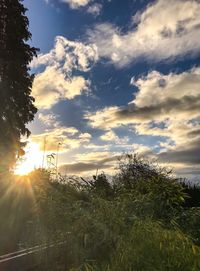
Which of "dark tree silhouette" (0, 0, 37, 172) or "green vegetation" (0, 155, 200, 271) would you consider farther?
"dark tree silhouette" (0, 0, 37, 172)

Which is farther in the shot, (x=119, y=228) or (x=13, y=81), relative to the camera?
(x=13, y=81)

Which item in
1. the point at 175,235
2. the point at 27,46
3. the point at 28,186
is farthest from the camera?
the point at 27,46

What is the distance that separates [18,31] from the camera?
26219mm

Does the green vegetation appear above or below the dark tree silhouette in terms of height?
below

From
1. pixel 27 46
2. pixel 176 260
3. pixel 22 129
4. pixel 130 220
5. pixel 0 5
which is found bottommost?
pixel 176 260

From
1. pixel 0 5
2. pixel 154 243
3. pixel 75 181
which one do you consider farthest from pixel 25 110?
pixel 154 243

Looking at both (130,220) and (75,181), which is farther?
(75,181)

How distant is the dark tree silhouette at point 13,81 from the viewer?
82.6 ft

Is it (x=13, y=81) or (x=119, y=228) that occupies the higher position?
(x=13, y=81)

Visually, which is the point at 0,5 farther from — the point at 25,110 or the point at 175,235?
the point at 175,235

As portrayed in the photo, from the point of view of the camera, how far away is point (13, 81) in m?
25.8

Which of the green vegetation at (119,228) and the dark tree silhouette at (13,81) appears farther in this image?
the dark tree silhouette at (13,81)

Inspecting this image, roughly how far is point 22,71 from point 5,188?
39.2 ft

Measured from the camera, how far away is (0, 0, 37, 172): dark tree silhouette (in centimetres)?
2519
